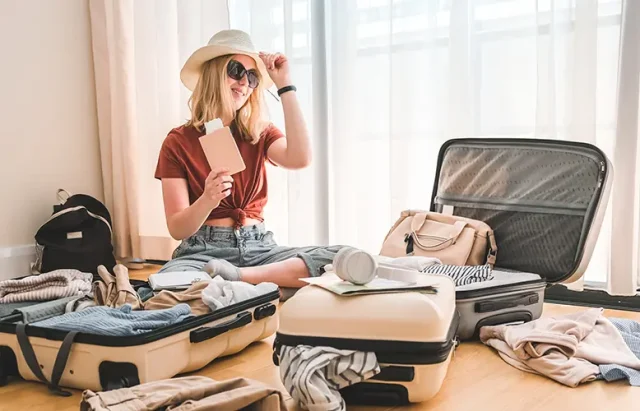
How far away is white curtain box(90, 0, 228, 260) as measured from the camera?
273 cm

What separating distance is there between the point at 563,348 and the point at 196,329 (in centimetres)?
74

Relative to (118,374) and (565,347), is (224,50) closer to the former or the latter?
(118,374)

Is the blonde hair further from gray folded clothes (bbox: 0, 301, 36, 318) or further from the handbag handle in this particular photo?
gray folded clothes (bbox: 0, 301, 36, 318)

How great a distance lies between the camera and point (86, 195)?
2.76m

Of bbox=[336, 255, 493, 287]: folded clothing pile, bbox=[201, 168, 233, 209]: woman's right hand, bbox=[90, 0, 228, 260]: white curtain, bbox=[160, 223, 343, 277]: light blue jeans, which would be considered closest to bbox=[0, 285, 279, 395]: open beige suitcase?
bbox=[336, 255, 493, 287]: folded clothing pile

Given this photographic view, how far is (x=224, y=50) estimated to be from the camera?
6.73 ft

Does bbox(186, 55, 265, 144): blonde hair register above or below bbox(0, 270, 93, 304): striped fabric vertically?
above

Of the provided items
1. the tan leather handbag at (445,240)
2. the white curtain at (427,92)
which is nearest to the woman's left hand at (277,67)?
the white curtain at (427,92)

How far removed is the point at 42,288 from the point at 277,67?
0.93 metres

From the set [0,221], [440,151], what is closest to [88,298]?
[440,151]

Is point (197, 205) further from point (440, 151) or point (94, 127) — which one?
point (94, 127)

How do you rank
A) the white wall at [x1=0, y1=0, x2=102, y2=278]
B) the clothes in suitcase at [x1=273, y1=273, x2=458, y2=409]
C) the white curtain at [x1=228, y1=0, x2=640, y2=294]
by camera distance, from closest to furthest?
the clothes in suitcase at [x1=273, y1=273, x2=458, y2=409] → the white curtain at [x1=228, y1=0, x2=640, y2=294] → the white wall at [x1=0, y1=0, x2=102, y2=278]

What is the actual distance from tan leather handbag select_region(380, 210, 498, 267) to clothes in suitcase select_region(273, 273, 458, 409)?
26.1 inches

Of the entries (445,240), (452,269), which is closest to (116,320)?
(452,269)
